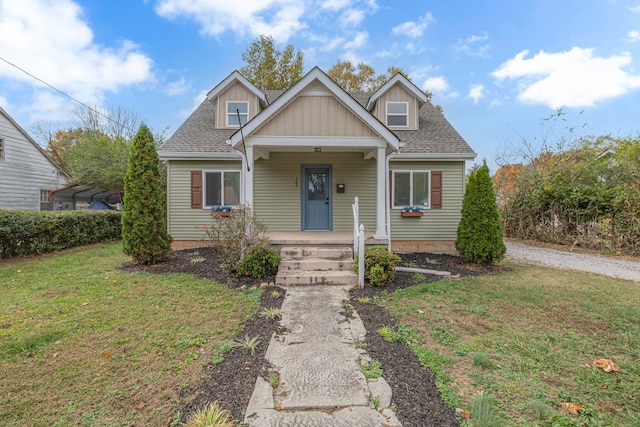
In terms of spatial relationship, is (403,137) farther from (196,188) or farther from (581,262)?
(196,188)

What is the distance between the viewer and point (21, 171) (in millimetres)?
13727

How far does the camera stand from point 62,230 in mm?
9266

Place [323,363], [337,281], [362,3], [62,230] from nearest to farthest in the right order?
[323,363], [337,281], [62,230], [362,3]

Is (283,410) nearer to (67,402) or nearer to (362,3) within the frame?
(67,402)

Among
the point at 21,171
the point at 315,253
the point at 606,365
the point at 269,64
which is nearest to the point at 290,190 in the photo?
the point at 315,253

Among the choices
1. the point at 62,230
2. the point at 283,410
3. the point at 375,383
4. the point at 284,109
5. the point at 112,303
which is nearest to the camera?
the point at 283,410

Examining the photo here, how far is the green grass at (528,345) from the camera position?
2.29 metres

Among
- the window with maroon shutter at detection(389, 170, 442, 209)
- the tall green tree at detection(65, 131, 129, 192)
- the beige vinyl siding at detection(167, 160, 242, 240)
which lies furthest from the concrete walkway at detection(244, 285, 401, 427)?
the tall green tree at detection(65, 131, 129, 192)

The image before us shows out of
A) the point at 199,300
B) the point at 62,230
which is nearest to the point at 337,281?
the point at 199,300

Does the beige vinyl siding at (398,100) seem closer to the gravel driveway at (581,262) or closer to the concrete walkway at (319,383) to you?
the gravel driveway at (581,262)

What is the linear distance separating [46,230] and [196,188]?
4400 mm

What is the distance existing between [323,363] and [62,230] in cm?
1034

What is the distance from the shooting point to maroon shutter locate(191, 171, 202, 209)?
9.12 metres

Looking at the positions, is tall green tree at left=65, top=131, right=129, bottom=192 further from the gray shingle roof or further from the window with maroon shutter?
the window with maroon shutter
